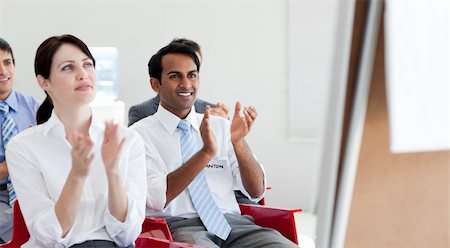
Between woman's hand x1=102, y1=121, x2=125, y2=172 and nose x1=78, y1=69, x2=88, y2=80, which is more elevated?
nose x1=78, y1=69, x2=88, y2=80

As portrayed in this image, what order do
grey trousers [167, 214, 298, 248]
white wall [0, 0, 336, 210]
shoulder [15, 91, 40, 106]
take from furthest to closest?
white wall [0, 0, 336, 210]
shoulder [15, 91, 40, 106]
grey trousers [167, 214, 298, 248]

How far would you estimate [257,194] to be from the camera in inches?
126

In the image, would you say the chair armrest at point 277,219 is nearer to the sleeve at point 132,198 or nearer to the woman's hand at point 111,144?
the sleeve at point 132,198

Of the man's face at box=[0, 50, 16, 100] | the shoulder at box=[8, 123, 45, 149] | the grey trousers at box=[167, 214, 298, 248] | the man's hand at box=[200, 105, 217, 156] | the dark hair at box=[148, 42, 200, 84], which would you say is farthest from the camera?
the man's face at box=[0, 50, 16, 100]

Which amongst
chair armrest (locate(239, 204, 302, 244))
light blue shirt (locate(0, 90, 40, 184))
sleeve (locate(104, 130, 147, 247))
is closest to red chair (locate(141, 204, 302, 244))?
chair armrest (locate(239, 204, 302, 244))

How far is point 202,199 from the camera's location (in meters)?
3.04

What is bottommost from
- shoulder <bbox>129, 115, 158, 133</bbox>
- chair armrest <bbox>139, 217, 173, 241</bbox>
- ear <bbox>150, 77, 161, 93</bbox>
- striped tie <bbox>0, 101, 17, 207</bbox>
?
chair armrest <bbox>139, 217, 173, 241</bbox>

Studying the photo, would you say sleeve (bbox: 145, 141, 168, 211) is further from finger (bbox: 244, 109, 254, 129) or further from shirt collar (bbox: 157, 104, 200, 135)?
finger (bbox: 244, 109, 254, 129)

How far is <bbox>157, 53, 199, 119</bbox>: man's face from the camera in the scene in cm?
317

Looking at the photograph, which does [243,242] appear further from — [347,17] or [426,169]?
[347,17]

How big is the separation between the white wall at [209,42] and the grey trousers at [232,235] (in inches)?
138

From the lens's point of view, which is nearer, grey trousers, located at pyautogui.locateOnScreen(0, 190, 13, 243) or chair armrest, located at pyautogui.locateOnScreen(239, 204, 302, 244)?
chair armrest, located at pyautogui.locateOnScreen(239, 204, 302, 244)

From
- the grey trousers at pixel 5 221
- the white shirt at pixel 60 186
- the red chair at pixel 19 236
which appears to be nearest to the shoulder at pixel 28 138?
the white shirt at pixel 60 186

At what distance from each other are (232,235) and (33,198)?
35.6 inches
